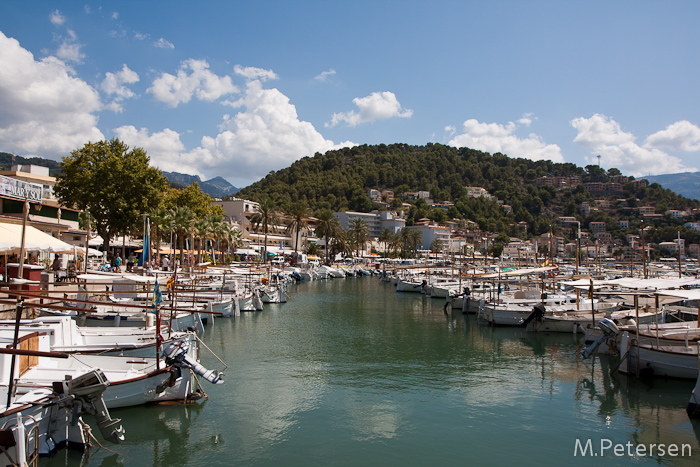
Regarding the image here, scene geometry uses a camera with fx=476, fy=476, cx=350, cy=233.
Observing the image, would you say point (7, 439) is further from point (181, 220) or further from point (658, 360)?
point (181, 220)

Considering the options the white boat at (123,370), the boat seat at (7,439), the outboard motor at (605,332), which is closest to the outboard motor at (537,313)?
the outboard motor at (605,332)

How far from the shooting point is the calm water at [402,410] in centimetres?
1384

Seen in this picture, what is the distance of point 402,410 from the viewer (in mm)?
17500

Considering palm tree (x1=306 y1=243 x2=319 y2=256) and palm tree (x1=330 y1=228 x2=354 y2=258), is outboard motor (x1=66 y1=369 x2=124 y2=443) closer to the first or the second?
palm tree (x1=330 y1=228 x2=354 y2=258)

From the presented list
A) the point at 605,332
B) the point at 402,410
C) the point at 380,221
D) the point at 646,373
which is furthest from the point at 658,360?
the point at 380,221

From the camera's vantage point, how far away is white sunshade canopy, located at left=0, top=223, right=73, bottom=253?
2302cm

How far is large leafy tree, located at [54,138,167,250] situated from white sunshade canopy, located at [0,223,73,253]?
66.9ft

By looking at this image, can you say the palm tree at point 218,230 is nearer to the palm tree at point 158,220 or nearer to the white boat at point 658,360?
the palm tree at point 158,220

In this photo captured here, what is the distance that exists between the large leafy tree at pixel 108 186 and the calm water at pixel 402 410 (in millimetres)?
23438

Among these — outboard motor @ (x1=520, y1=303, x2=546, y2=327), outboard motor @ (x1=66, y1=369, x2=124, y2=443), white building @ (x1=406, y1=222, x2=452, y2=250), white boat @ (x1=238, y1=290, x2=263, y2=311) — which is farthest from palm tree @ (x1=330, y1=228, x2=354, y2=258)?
outboard motor @ (x1=66, y1=369, x2=124, y2=443)

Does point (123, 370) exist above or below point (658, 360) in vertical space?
above

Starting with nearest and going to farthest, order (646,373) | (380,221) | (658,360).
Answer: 1. (658,360)
2. (646,373)
3. (380,221)

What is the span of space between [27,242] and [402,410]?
2044cm

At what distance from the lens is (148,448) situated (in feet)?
45.6
